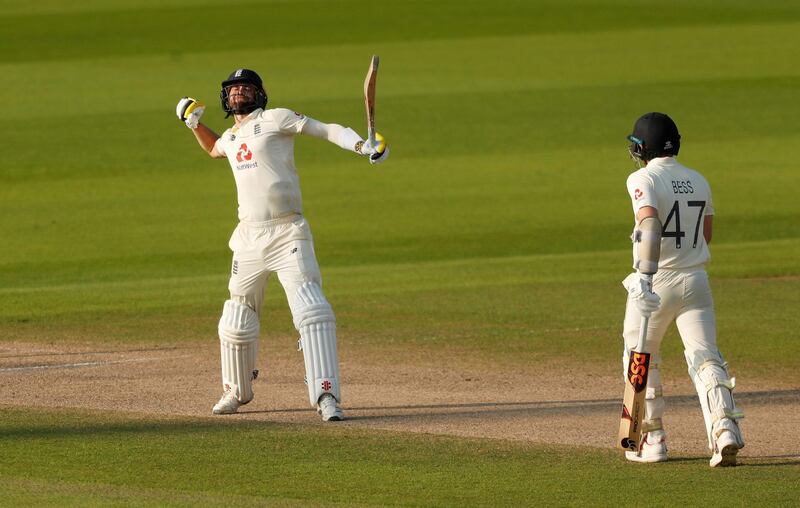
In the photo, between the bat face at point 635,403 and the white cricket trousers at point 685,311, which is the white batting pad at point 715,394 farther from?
the bat face at point 635,403

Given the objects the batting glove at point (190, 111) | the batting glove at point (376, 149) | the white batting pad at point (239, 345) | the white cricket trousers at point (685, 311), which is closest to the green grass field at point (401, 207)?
the white batting pad at point (239, 345)

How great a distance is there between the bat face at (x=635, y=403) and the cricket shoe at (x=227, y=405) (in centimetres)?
268

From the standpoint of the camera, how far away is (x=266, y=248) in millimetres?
9883

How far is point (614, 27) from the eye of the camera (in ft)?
129

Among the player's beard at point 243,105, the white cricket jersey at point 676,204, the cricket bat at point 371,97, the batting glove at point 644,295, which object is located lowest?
the batting glove at point 644,295

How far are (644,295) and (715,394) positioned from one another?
2.12ft

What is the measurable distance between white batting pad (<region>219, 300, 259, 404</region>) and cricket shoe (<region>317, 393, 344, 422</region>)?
0.60 metres

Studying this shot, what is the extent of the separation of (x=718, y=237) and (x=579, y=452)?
1218cm

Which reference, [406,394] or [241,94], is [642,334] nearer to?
[406,394]

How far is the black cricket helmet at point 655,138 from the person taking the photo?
8.54 meters

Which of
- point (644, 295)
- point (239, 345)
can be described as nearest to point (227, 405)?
point (239, 345)

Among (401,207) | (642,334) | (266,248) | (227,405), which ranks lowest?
(227,405)

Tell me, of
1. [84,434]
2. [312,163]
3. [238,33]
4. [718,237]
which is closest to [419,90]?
[312,163]

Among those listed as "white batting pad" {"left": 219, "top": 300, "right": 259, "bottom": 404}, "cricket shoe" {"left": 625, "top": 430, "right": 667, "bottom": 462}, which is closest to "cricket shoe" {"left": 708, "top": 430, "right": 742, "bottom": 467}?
"cricket shoe" {"left": 625, "top": 430, "right": 667, "bottom": 462}
